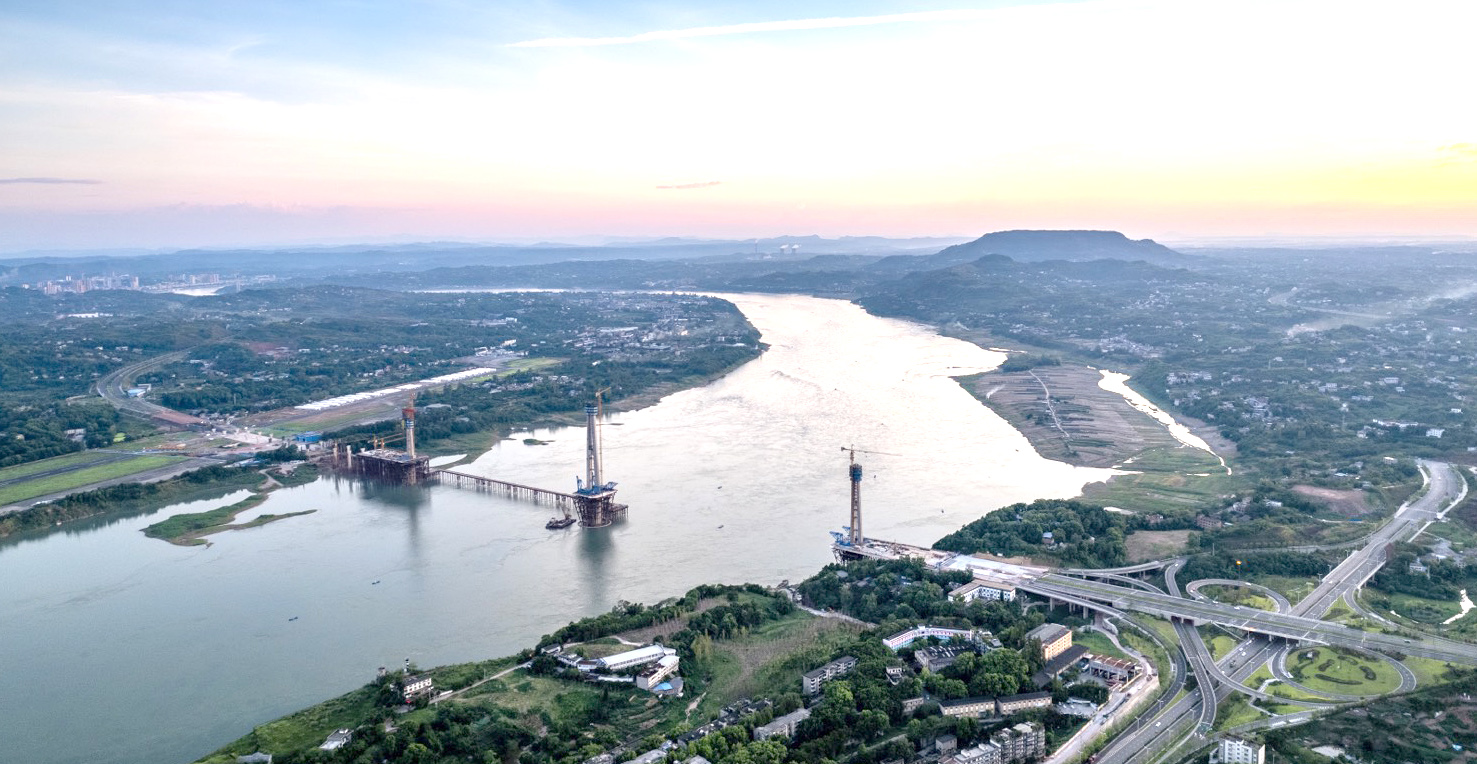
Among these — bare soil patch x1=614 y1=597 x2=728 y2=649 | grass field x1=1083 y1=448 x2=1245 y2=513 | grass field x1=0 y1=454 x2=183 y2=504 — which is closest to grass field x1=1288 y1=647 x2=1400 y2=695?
grass field x1=1083 y1=448 x2=1245 y2=513

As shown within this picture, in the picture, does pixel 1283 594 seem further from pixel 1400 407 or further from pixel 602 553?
pixel 1400 407

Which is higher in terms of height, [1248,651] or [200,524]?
[1248,651]

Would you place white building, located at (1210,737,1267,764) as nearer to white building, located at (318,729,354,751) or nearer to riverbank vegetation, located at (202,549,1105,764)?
riverbank vegetation, located at (202,549,1105,764)

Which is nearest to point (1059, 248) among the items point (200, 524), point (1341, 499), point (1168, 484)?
point (1168, 484)

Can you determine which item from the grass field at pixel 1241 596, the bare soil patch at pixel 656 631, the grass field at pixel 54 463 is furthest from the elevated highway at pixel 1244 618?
the grass field at pixel 54 463

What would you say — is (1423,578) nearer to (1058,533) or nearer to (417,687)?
(1058,533)

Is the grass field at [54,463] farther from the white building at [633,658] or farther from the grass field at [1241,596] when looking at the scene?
the grass field at [1241,596]
